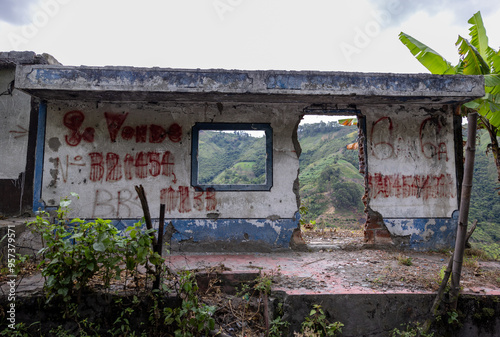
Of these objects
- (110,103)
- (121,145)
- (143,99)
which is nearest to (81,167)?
(121,145)

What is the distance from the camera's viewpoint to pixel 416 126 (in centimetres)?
655

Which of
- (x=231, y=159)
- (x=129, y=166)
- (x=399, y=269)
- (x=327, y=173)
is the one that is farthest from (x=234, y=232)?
(x=231, y=159)

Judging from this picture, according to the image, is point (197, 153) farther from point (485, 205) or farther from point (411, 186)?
point (485, 205)

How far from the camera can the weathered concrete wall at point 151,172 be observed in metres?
6.08

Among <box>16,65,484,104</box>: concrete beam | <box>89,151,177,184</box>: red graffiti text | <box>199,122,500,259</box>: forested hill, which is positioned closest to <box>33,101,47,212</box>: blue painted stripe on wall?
<box>16,65,484,104</box>: concrete beam

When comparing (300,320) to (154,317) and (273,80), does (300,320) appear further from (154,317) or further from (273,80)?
(273,80)

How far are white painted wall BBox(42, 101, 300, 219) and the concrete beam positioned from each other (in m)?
0.44

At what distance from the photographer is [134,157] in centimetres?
619

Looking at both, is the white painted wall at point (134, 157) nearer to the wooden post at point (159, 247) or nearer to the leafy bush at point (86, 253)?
the wooden post at point (159, 247)

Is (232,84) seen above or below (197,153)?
above

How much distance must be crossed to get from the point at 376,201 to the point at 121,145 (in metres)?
5.07

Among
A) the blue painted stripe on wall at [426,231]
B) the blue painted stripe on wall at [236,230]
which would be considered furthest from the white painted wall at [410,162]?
the blue painted stripe on wall at [236,230]

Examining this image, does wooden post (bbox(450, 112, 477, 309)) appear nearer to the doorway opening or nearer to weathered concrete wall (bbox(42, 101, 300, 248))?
weathered concrete wall (bbox(42, 101, 300, 248))

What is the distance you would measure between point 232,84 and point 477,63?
187 inches
